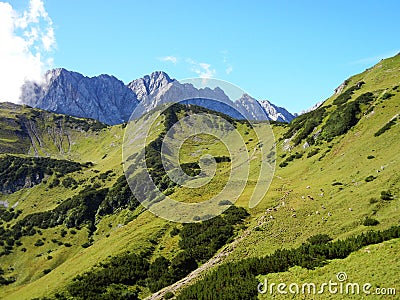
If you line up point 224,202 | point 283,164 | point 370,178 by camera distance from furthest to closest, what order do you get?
1. point 283,164
2. point 224,202
3. point 370,178

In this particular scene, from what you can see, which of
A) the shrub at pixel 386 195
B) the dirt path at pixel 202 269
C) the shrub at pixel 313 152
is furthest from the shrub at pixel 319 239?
the shrub at pixel 313 152

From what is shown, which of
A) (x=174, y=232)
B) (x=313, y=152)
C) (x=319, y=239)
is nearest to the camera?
(x=319, y=239)

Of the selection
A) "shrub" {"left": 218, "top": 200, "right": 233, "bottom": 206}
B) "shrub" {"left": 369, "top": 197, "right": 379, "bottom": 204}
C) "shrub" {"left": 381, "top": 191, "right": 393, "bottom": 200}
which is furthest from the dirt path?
"shrub" {"left": 381, "top": 191, "right": 393, "bottom": 200}

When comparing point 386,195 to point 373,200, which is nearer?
point 386,195

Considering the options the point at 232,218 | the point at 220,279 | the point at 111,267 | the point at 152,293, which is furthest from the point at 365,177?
the point at 111,267

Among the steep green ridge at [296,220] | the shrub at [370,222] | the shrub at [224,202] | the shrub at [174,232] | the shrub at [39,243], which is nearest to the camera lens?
the steep green ridge at [296,220]

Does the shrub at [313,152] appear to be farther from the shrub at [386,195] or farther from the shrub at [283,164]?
the shrub at [386,195]

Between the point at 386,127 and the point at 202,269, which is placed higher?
the point at 386,127

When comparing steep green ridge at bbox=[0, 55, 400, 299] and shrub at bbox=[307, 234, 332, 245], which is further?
shrub at bbox=[307, 234, 332, 245]

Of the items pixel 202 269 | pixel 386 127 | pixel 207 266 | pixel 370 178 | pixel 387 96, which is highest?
pixel 387 96

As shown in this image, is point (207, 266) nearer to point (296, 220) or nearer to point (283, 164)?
point (296, 220)

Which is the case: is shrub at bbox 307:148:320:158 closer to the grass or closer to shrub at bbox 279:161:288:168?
shrub at bbox 279:161:288:168

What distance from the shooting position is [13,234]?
10438 cm

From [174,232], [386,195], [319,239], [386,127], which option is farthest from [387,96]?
[174,232]
